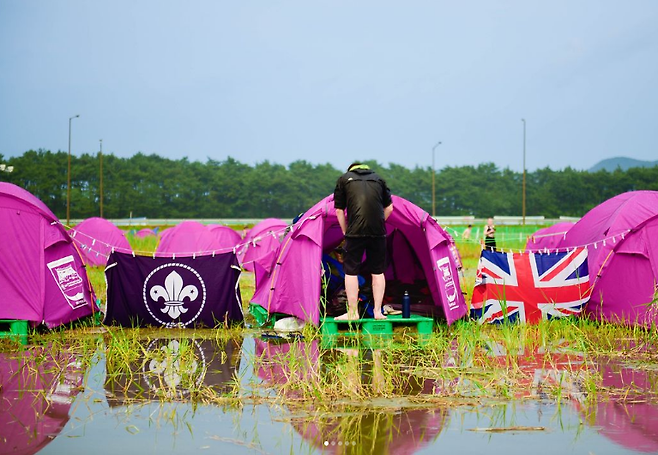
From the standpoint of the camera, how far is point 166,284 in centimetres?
1060

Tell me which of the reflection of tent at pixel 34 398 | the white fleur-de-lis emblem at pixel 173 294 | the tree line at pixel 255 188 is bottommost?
the reflection of tent at pixel 34 398

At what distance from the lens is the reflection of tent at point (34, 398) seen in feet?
17.0

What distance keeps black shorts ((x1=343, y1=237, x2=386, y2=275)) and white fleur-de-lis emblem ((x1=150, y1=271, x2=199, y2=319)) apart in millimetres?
2252

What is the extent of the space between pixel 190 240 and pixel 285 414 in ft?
53.7

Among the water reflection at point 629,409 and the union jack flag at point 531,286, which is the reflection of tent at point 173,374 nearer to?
the water reflection at point 629,409

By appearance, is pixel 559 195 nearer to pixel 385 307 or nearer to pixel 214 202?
pixel 214 202

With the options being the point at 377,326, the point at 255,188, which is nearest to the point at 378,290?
the point at 377,326

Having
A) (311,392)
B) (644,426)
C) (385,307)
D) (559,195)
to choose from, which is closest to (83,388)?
(311,392)

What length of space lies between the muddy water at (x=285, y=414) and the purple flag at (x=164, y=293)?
285 cm

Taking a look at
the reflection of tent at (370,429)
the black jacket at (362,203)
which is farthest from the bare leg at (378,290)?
the reflection of tent at (370,429)

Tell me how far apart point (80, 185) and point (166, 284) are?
236 feet

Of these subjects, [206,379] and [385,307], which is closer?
[206,379]

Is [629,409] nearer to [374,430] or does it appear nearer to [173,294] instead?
[374,430]

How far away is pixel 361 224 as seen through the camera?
9750 mm
